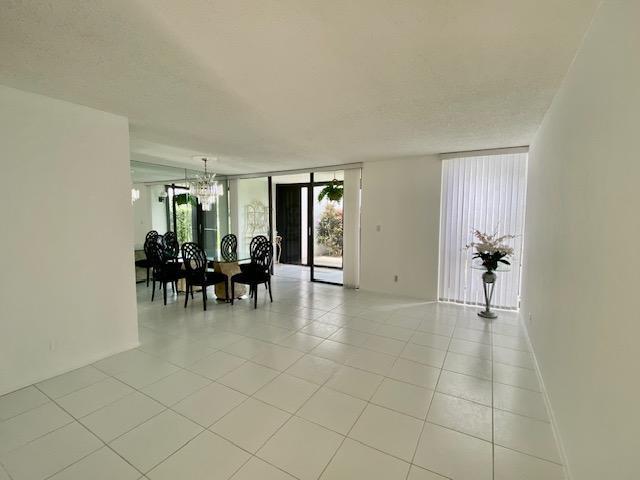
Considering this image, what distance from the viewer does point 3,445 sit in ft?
6.22

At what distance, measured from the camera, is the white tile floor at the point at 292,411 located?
68.5 inches

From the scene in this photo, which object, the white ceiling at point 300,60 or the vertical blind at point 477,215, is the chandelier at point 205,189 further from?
the vertical blind at point 477,215

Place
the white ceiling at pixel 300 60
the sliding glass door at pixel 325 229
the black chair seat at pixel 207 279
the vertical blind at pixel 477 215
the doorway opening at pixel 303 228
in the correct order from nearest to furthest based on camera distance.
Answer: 1. the white ceiling at pixel 300 60
2. the vertical blind at pixel 477 215
3. the black chair seat at pixel 207 279
4. the sliding glass door at pixel 325 229
5. the doorway opening at pixel 303 228

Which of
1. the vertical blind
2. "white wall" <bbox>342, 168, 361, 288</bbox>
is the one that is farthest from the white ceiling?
"white wall" <bbox>342, 168, 361, 288</bbox>

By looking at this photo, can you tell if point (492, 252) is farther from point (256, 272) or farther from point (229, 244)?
point (229, 244)

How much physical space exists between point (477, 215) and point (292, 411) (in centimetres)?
408

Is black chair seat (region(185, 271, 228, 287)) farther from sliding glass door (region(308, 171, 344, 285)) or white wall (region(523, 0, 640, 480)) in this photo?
white wall (region(523, 0, 640, 480))

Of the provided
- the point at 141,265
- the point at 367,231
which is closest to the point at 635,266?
the point at 367,231

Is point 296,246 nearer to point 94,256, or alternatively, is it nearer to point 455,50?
point 94,256

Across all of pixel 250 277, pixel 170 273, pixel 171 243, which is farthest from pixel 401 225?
pixel 171 243

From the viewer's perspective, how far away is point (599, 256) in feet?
4.46

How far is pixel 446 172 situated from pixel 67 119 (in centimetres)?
502

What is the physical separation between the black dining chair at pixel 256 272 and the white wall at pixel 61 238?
1755 millimetres

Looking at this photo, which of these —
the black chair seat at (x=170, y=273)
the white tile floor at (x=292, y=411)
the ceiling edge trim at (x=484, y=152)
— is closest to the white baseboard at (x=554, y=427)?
the white tile floor at (x=292, y=411)
